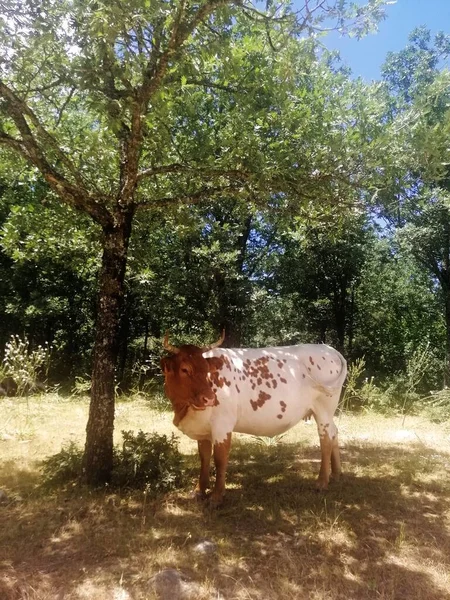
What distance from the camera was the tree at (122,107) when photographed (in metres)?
4.24

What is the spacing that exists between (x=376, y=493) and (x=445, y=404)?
7.86m

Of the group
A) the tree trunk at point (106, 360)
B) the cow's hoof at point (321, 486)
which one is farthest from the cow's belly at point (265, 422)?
the tree trunk at point (106, 360)

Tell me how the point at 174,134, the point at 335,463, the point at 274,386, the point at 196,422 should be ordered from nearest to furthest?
the point at 196,422 < the point at 274,386 < the point at 335,463 < the point at 174,134

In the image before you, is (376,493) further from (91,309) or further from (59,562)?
(91,309)

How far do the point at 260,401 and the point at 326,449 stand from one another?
1247 mm

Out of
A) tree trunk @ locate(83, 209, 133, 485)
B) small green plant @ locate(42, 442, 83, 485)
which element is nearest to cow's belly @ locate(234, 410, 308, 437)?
tree trunk @ locate(83, 209, 133, 485)

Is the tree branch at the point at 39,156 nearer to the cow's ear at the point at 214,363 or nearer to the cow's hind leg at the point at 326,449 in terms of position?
the cow's ear at the point at 214,363

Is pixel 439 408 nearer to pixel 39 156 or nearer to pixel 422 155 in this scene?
pixel 422 155

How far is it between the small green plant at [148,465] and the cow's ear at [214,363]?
1.50 m

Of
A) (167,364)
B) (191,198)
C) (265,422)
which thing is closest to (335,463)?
(265,422)

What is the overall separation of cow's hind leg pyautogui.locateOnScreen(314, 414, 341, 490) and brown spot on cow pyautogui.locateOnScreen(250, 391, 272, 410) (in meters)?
0.98

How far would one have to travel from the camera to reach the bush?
5.55m

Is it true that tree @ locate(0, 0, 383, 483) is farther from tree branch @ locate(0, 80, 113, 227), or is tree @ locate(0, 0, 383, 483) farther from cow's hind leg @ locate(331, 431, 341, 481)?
cow's hind leg @ locate(331, 431, 341, 481)

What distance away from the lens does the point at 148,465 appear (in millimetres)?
5836
